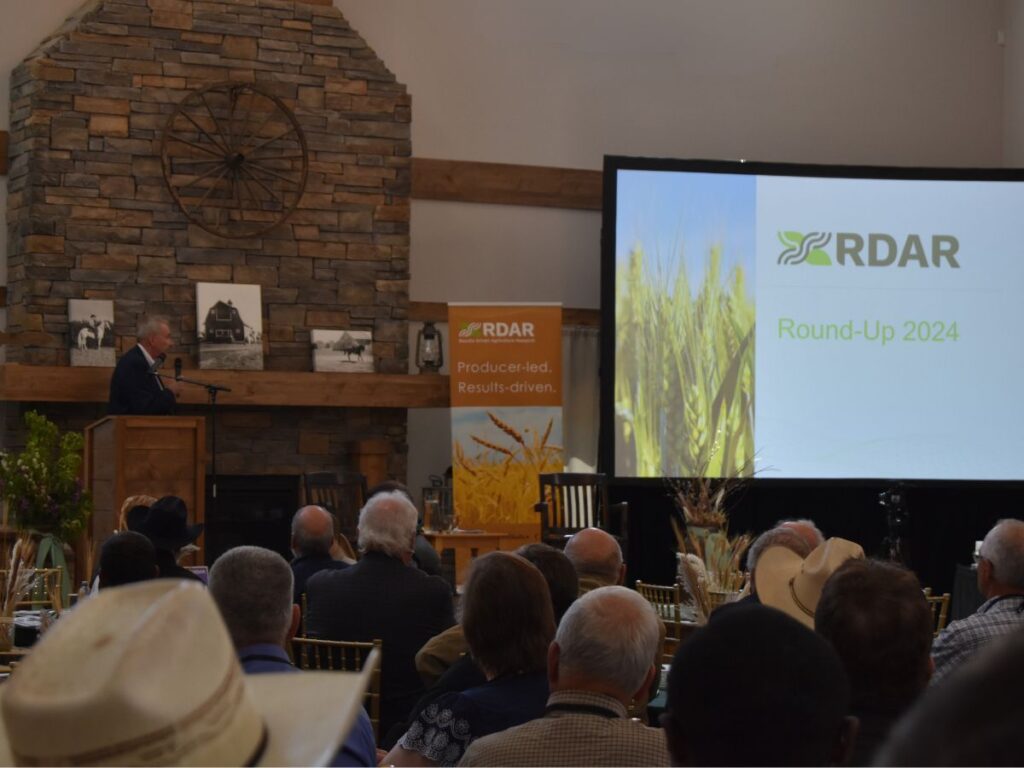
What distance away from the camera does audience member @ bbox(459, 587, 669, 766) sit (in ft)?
7.72

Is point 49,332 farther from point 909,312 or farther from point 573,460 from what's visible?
point 909,312

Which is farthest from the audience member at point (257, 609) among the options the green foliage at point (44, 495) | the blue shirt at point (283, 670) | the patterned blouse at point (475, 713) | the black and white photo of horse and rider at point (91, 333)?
the black and white photo of horse and rider at point (91, 333)

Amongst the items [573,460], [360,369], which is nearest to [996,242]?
[573,460]

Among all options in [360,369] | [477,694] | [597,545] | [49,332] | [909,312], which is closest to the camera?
[477,694]

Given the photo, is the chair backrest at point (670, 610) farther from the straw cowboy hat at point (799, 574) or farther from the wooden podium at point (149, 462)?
the wooden podium at point (149, 462)

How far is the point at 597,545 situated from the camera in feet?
15.2

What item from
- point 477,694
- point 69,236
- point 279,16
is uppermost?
point 279,16

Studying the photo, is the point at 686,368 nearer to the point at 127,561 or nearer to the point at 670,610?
the point at 670,610

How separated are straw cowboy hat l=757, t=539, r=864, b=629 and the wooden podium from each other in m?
→ 4.80

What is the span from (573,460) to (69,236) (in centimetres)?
423

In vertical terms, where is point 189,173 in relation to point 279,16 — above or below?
below

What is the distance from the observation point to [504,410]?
32.8 ft

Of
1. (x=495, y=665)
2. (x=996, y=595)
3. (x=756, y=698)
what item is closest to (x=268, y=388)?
(x=996, y=595)

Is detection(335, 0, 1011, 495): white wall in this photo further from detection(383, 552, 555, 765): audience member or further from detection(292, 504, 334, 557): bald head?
detection(383, 552, 555, 765): audience member
